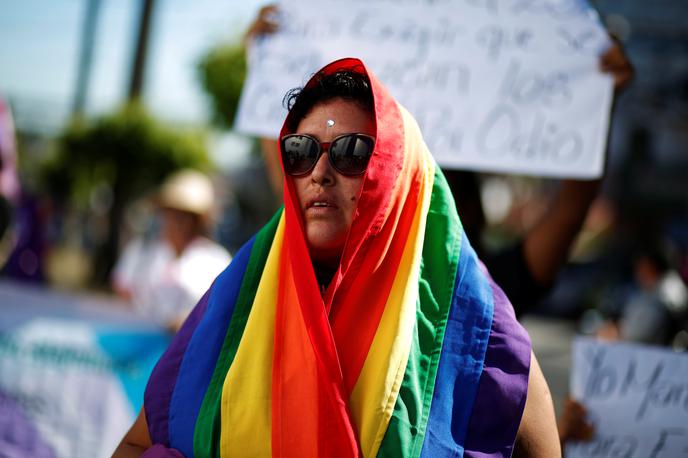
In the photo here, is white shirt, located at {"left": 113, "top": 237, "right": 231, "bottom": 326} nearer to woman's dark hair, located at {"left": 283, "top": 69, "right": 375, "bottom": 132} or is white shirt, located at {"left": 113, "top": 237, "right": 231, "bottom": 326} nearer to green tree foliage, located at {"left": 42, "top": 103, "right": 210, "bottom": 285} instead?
woman's dark hair, located at {"left": 283, "top": 69, "right": 375, "bottom": 132}

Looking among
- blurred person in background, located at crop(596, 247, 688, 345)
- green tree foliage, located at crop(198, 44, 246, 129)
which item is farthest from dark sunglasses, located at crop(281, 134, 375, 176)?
green tree foliage, located at crop(198, 44, 246, 129)

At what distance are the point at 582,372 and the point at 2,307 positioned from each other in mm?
3106

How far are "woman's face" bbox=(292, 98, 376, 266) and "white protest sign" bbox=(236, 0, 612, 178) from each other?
1014mm

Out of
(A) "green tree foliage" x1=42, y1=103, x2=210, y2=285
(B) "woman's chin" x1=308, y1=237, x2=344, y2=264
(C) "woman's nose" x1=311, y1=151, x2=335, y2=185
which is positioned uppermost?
(C) "woman's nose" x1=311, y1=151, x2=335, y2=185

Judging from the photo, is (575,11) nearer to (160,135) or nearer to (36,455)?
(36,455)

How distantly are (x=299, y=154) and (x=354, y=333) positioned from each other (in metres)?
0.47

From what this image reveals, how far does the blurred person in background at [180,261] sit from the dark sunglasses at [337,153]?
211 centimetres

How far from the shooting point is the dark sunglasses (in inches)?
70.4

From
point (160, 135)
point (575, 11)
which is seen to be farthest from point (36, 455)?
point (160, 135)

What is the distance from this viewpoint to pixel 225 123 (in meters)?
20.6

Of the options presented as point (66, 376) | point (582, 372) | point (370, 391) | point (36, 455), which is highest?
point (370, 391)

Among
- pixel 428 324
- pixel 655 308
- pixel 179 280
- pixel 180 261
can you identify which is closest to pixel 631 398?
pixel 428 324

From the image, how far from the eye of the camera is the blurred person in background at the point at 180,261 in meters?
3.86

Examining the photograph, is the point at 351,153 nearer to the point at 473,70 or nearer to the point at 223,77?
the point at 473,70
